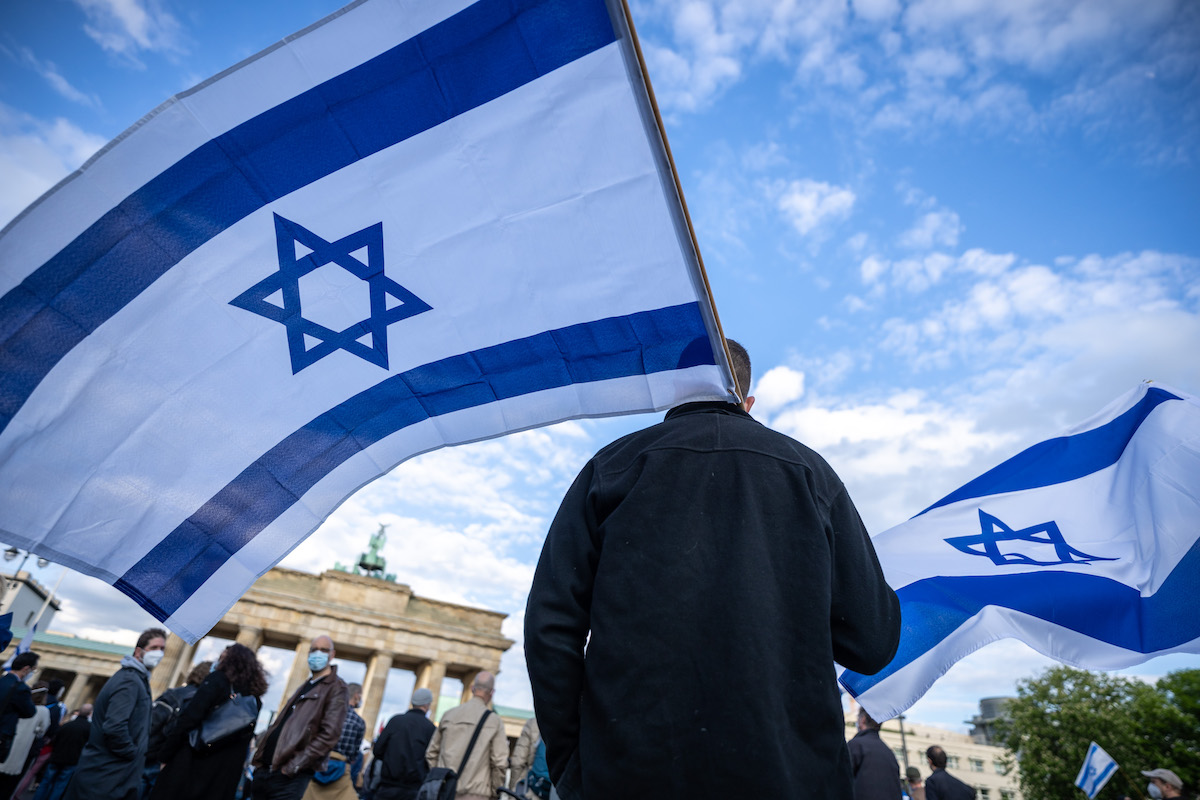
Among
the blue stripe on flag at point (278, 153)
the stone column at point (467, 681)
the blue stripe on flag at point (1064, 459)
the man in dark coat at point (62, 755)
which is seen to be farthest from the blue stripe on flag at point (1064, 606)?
the stone column at point (467, 681)

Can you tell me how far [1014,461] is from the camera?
5.40 metres

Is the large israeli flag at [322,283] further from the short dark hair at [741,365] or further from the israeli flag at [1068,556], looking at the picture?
the israeli flag at [1068,556]

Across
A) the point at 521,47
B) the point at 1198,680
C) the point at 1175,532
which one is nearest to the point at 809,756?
the point at 521,47

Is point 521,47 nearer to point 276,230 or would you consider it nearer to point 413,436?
point 276,230

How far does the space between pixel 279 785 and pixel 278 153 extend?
4.98 meters

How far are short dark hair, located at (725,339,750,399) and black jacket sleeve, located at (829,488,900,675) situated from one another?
0.76 meters

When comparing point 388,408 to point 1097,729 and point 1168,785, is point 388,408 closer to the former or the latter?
point 1168,785

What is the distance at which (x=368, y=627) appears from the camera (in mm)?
33500

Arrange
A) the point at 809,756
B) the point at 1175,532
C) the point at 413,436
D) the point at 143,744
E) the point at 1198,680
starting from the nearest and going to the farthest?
the point at 809,756 → the point at 413,436 → the point at 1175,532 → the point at 143,744 → the point at 1198,680

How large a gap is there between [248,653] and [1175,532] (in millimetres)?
6861

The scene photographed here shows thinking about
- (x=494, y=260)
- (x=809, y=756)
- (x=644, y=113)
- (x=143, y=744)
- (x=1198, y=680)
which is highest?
(x=1198, y=680)

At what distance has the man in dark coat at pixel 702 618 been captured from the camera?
1.50 metres

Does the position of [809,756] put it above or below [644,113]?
below

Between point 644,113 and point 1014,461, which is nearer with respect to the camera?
point 644,113
